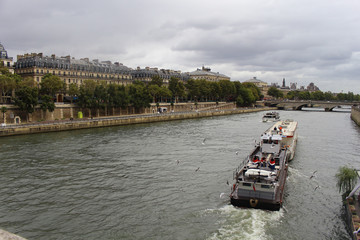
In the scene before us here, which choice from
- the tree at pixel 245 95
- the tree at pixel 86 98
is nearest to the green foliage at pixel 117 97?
the tree at pixel 86 98

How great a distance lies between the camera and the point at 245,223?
745 inches

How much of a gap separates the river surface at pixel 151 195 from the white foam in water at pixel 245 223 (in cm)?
6

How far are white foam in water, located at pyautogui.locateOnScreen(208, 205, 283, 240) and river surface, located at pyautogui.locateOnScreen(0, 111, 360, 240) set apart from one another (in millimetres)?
59

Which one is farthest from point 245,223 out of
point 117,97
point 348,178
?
point 117,97

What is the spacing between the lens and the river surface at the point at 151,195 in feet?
60.4

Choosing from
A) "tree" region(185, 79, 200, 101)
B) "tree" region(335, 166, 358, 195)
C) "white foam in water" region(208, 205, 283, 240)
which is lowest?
"white foam in water" region(208, 205, 283, 240)

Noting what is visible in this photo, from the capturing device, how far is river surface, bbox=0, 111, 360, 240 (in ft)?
60.4

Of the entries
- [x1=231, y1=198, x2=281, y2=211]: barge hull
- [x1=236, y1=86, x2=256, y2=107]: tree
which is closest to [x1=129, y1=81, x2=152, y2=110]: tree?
[x1=231, y1=198, x2=281, y2=211]: barge hull

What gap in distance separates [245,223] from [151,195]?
7.78m

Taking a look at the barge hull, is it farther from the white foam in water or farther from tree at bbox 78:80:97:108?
tree at bbox 78:80:97:108

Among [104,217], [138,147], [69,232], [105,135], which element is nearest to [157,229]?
[104,217]

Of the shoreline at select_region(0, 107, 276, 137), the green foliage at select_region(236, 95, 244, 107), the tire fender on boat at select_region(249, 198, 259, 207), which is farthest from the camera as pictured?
the green foliage at select_region(236, 95, 244, 107)

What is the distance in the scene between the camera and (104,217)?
1994 centimetres

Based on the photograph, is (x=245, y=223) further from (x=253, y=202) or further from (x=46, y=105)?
(x=46, y=105)
